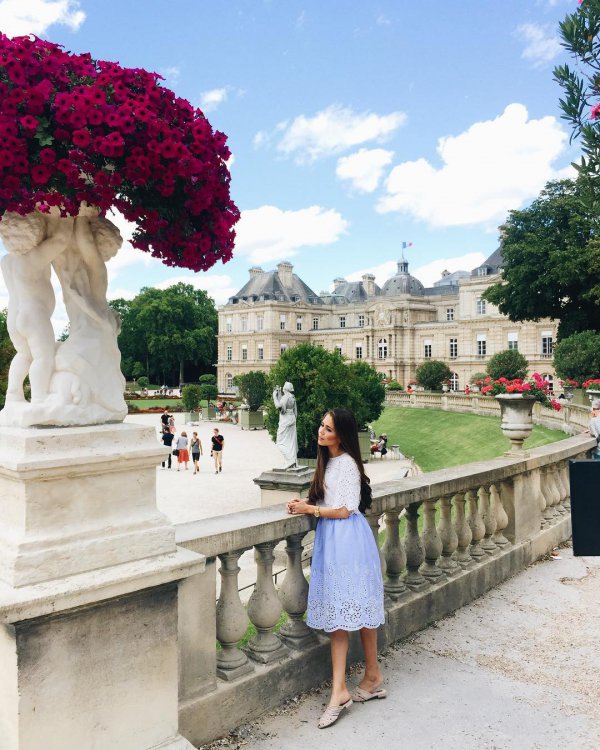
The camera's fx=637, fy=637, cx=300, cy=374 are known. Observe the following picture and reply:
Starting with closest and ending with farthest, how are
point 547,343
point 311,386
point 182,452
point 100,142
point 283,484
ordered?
point 100,142 < point 283,484 < point 182,452 < point 311,386 < point 547,343

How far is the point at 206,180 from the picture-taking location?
225cm

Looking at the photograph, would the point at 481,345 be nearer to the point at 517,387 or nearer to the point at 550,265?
the point at 550,265

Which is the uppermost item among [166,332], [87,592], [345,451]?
[166,332]

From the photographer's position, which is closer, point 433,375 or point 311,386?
point 311,386

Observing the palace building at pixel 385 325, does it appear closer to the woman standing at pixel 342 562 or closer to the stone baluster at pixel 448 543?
the stone baluster at pixel 448 543

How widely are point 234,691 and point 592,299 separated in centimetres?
3140

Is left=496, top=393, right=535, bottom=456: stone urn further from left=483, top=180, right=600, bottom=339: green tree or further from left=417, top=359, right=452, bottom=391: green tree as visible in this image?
left=417, top=359, right=452, bottom=391: green tree

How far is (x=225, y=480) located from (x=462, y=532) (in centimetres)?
1489

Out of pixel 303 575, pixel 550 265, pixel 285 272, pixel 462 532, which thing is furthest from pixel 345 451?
pixel 285 272

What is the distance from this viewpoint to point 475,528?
4.71 meters

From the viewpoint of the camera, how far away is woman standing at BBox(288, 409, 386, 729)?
9.47 feet

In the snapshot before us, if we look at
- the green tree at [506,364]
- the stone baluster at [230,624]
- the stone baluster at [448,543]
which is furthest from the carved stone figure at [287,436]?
the green tree at [506,364]

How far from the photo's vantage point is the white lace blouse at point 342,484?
9.73ft

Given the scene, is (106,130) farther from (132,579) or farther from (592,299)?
(592,299)
